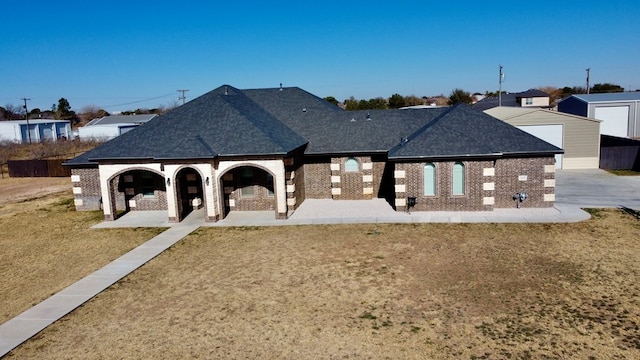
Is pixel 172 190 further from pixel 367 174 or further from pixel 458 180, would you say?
pixel 458 180

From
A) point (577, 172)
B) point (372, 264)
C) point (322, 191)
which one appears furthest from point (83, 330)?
point (577, 172)

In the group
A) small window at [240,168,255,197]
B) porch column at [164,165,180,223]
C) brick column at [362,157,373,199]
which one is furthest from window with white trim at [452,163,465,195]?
porch column at [164,165,180,223]

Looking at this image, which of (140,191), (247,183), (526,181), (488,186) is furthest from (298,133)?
(526,181)

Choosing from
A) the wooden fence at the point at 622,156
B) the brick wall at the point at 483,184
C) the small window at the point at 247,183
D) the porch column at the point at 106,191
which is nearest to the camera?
the brick wall at the point at 483,184

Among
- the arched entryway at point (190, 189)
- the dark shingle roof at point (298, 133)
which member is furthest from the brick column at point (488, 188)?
the arched entryway at point (190, 189)

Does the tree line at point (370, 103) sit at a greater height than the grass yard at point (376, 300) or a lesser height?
greater

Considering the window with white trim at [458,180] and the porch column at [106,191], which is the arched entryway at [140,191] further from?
the window with white trim at [458,180]
